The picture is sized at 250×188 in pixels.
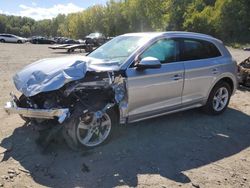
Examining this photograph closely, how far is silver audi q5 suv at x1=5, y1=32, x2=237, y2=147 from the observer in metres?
5.21

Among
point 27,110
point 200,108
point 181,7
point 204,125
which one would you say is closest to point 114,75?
point 27,110

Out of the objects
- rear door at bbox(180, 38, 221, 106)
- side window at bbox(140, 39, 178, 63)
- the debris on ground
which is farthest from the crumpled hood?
rear door at bbox(180, 38, 221, 106)

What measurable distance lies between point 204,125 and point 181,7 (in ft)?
201

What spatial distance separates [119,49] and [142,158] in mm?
2111

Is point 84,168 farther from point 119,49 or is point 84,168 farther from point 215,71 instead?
point 215,71

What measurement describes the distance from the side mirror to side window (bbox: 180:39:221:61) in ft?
3.34

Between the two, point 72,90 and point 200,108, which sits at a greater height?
point 72,90

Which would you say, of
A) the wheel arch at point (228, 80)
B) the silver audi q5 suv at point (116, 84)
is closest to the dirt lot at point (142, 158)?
the silver audi q5 suv at point (116, 84)

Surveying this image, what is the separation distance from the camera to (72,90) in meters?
5.19

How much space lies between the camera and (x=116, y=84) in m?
5.54

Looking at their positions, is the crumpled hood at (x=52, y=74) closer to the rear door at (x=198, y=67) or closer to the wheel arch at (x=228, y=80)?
the rear door at (x=198, y=67)

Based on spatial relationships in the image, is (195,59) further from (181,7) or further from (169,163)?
(181,7)

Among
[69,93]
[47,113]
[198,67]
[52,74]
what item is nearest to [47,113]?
[47,113]

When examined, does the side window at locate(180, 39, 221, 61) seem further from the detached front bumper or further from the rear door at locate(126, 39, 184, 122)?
the detached front bumper
